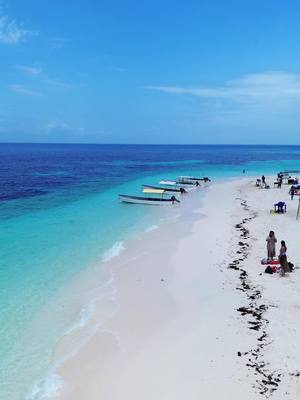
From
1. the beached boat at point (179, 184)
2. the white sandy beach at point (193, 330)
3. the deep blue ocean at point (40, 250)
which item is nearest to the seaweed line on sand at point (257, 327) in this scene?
the white sandy beach at point (193, 330)

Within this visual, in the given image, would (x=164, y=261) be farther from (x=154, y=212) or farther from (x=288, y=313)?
(x=154, y=212)

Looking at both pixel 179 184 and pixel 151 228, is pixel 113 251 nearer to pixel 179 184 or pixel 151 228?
pixel 151 228

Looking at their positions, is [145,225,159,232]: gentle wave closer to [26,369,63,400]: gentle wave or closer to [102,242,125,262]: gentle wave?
[102,242,125,262]: gentle wave

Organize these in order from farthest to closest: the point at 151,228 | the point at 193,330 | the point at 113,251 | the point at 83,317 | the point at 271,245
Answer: the point at 151,228, the point at 113,251, the point at 271,245, the point at 83,317, the point at 193,330

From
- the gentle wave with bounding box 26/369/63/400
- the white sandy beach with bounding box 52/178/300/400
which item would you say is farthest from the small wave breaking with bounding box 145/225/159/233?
the gentle wave with bounding box 26/369/63/400

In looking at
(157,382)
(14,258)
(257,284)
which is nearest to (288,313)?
(257,284)

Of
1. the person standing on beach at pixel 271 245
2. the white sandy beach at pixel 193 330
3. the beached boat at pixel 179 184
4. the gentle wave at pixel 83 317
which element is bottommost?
the gentle wave at pixel 83 317

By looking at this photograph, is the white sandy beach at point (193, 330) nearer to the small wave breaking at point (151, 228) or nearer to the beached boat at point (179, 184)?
the small wave breaking at point (151, 228)

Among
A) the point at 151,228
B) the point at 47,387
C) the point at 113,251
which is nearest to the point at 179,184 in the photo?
the point at 151,228
